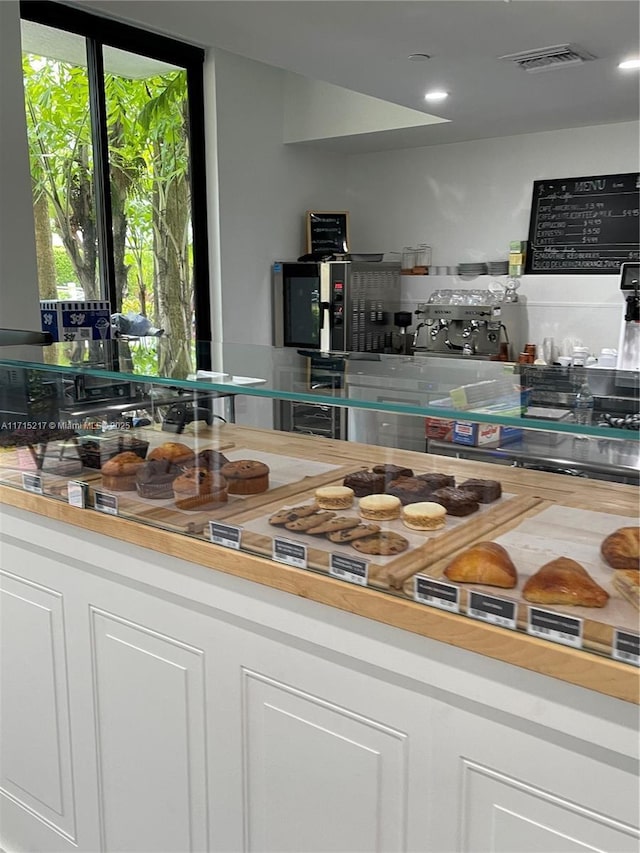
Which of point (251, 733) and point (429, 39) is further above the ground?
point (429, 39)

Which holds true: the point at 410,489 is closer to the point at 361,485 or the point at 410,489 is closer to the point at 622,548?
the point at 361,485

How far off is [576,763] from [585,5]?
7.66ft

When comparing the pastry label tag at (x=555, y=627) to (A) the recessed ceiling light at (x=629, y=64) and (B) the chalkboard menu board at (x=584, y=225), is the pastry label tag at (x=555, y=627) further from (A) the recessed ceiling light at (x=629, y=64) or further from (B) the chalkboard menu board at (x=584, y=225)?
(B) the chalkboard menu board at (x=584, y=225)

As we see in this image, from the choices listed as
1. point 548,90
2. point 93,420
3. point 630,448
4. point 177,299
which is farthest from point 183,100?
point 630,448

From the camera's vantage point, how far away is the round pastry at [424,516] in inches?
53.0

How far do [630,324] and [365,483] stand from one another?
313cm

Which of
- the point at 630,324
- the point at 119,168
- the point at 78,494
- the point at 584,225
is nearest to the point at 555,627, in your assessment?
the point at 78,494

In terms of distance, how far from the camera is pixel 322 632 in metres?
1.28

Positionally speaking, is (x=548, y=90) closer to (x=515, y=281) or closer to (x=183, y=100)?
(x=515, y=281)

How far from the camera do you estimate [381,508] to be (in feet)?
4.58

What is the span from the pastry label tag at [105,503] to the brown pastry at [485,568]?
2.43 feet

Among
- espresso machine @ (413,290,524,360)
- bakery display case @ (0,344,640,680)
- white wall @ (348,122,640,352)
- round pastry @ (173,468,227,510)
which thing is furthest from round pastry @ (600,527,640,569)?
white wall @ (348,122,640,352)

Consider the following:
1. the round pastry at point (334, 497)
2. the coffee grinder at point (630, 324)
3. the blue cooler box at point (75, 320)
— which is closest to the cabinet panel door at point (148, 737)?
the round pastry at point (334, 497)

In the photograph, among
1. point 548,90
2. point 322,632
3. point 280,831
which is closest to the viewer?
point 322,632
